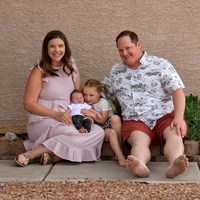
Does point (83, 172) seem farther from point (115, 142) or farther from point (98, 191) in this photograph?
point (98, 191)

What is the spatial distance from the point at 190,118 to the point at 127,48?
1.03m

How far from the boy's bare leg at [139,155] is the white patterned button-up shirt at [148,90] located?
0.25 m

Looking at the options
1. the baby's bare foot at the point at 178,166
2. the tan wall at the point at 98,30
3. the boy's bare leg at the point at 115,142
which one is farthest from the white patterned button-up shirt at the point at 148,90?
the tan wall at the point at 98,30

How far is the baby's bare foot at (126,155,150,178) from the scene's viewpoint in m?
4.63

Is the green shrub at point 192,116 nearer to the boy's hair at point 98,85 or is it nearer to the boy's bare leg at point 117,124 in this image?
the boy's hair at point 98,85

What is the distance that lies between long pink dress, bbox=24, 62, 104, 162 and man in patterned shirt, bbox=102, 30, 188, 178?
1.08 feet

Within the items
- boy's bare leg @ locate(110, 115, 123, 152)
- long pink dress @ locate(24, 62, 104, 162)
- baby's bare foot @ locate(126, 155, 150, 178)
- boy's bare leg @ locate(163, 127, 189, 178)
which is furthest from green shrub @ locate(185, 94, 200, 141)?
baby's bare foot @ locate(126, 155, 150, 178)

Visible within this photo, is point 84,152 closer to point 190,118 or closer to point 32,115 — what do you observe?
point 32,115

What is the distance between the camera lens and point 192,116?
226 inches

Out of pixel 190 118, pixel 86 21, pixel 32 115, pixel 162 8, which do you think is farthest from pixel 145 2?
pixel 32 115

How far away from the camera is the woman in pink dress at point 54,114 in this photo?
17.6 ft

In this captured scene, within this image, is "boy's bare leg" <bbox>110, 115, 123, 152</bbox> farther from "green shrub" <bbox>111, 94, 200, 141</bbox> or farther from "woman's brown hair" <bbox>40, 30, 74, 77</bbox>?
"woman's brown hair" <bbox>40, 30, 74, 77</bbox>

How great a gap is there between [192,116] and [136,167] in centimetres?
133

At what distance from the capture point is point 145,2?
20.8 feet
